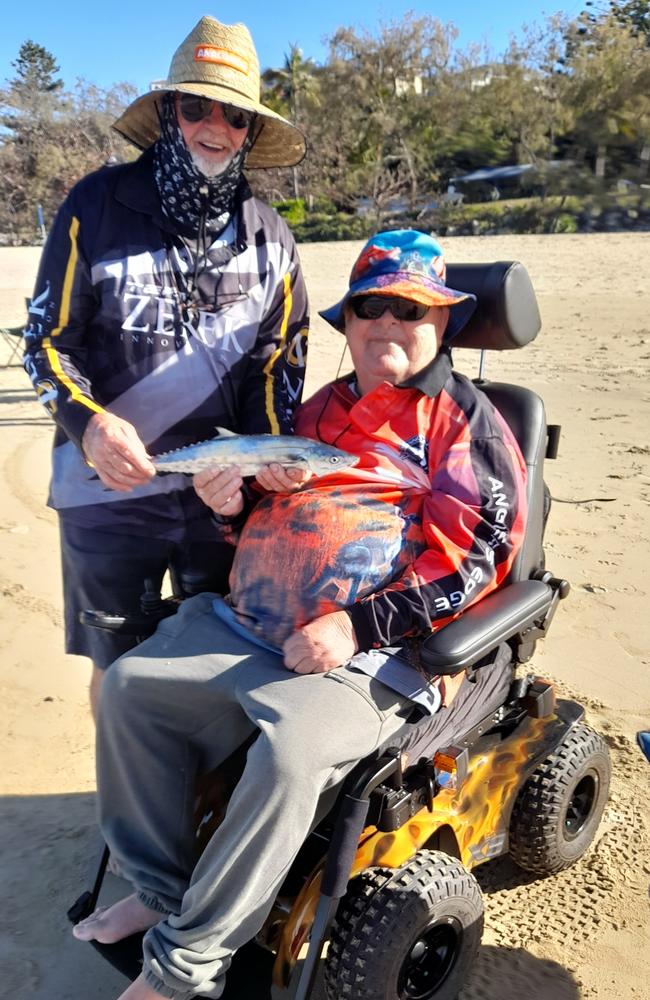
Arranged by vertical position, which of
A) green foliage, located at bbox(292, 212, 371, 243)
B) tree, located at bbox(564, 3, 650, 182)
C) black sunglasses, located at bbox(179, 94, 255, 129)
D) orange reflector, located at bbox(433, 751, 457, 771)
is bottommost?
orange reflector, located at bbox(433, 751, 457, 771)

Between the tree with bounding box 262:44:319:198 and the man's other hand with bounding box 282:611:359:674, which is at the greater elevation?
the tree with bounding box 262:44:319:198

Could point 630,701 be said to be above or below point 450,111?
below

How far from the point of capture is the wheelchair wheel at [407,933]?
6.27 ft

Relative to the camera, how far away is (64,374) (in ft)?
7.64

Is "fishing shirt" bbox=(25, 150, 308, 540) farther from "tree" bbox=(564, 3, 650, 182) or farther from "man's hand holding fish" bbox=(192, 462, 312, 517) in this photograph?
"tree" bbox=(564, 3, 650, 182)

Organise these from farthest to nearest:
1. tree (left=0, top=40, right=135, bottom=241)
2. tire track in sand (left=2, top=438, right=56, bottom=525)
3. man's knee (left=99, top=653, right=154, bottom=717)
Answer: tree (left=0, top=40, right=135, bottom=241), tire track in sand (left=2, top=438, right=56, bottom=525), man's knee (left=99, top=653, right=154, bottom=717)

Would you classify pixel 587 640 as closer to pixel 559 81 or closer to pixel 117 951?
pixel 117 951

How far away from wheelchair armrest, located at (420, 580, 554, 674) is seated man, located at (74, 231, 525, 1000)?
0.06 meters

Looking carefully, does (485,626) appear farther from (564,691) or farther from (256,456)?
(564,691)

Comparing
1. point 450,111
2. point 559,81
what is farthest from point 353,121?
point 559,81

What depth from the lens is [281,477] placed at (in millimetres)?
2209

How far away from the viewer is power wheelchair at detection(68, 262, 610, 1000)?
1.92 metres

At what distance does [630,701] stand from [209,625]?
2.09 metres

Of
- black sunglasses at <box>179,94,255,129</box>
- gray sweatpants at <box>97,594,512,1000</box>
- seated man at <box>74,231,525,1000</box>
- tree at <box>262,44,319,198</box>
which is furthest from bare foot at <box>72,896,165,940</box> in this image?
tree at <box>262,44,319,198</box>
